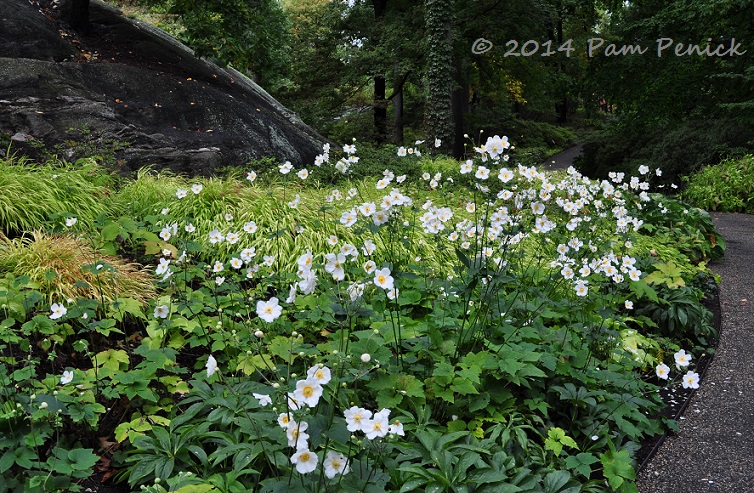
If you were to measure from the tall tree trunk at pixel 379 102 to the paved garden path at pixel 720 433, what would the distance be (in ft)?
33.2

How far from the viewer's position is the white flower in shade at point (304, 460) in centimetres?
138

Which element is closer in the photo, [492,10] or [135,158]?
[135,158]

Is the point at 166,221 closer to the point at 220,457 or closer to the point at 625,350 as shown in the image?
the point at 220,457

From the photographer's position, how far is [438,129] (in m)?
9.45

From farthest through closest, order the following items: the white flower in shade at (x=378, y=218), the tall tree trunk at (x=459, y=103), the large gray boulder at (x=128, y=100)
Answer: the tall tree trunk at (x=459, y=103) → the large gray boulder at (x=128, y=100) → the white flower in shade at (x=378, y=218)

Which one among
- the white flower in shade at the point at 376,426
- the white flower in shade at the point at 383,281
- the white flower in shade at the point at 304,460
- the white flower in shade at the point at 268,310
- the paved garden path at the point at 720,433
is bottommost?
the paved garden path at the point at 720,433

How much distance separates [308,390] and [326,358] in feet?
3.78

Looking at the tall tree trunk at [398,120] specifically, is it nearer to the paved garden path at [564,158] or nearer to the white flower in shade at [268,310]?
the paved garden path at [564,158]

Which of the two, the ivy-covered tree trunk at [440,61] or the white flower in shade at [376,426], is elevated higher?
the ivy-covered tree trunk at [440,61]

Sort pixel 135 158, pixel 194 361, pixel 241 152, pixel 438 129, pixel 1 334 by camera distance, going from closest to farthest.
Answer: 1. pixel 1 334
2. pixel 194 361
3. pixel 135 158
4. pixel 241 152
5. pixel 438 129

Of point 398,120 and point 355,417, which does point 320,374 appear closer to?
point 355,417

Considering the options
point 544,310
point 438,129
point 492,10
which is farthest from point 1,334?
point 492,10

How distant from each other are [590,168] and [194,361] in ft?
42.3

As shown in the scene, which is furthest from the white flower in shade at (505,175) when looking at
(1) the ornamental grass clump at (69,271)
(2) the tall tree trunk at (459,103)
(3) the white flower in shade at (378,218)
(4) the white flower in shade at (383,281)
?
(2) the tall tree trunk at (459,103)
